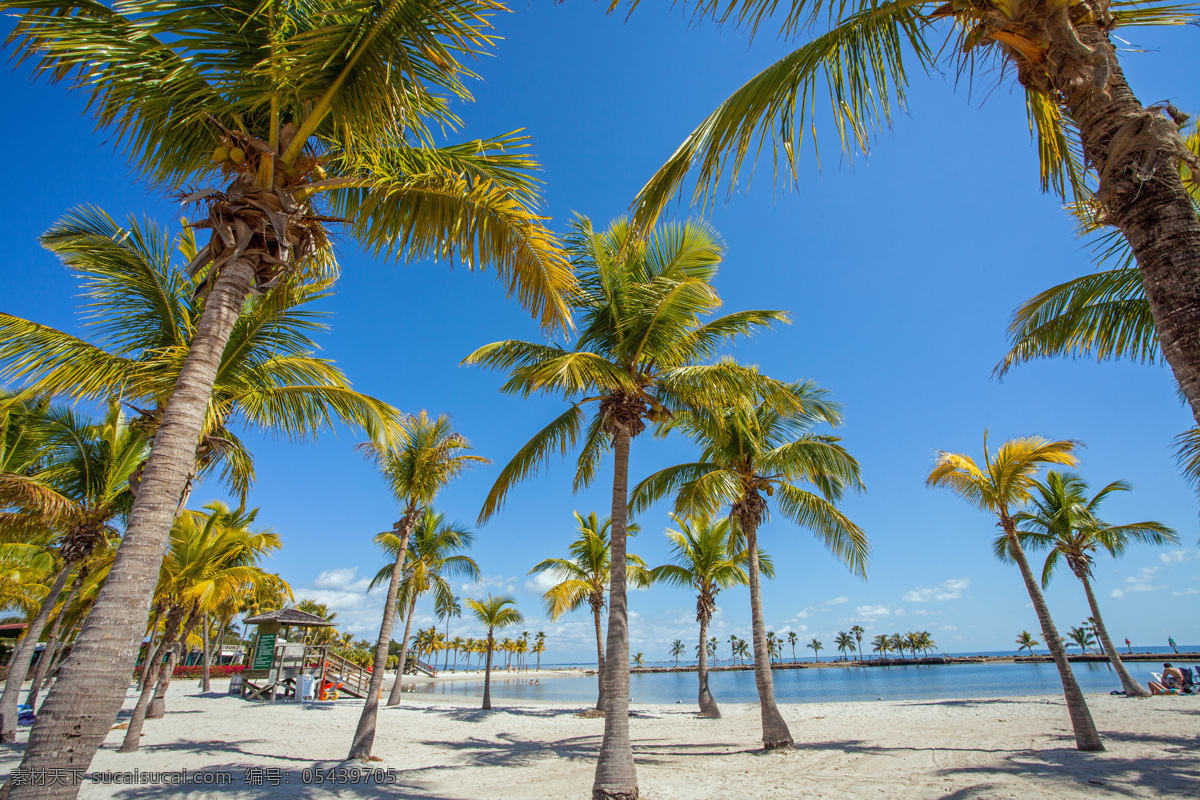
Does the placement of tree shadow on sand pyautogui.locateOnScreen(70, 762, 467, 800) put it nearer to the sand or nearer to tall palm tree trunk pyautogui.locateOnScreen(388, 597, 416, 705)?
the sand

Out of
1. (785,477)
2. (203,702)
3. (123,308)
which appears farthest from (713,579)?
(203,702)

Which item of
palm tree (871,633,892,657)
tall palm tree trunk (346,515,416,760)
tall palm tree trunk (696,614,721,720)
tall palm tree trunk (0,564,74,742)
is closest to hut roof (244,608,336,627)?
tall palm tree trunk (0,564,74,742)

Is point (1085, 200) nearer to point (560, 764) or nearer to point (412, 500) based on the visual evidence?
point (560, 764)

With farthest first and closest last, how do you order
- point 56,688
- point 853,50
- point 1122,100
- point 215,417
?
point 215,417 → point 853,50 → point 1122,100 → point 56,688

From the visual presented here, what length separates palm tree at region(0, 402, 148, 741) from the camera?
403 inches

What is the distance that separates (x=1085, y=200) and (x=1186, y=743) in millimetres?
10643

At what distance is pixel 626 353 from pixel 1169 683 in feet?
77.4

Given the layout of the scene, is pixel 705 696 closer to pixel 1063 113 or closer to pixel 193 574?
pixel 193 574

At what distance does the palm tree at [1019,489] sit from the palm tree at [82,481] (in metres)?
16.5

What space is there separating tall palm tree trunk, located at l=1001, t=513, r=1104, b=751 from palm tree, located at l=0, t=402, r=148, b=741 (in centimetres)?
1707

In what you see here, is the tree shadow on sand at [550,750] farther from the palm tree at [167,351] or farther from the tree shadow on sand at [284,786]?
the palm tree at [167,351]

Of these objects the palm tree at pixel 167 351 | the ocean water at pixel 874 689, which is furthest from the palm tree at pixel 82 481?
the ocean water at pixel 874 689

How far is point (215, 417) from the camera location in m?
6.44

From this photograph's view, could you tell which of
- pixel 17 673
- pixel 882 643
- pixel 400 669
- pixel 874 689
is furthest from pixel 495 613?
pixel 882 643
